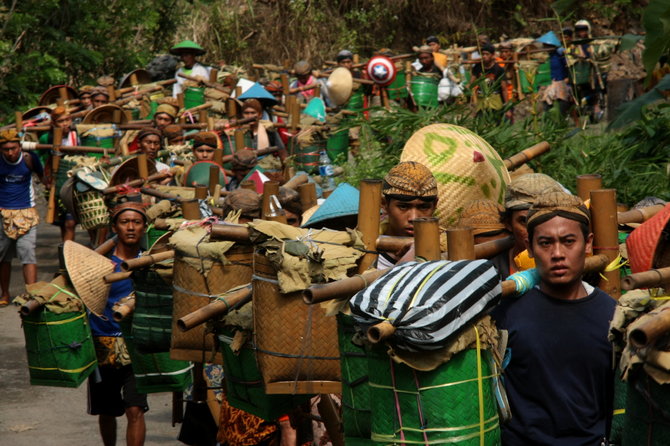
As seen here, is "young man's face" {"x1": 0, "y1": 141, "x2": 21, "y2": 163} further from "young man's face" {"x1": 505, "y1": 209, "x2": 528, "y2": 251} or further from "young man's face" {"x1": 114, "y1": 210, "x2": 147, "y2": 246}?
"young man's face" {"x1": 505, "y1": 209, "x2": 528, "y2": 251}

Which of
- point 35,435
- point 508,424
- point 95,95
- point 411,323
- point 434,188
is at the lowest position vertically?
point 35,435

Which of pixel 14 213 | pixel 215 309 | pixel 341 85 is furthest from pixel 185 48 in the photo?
pixel 215 309

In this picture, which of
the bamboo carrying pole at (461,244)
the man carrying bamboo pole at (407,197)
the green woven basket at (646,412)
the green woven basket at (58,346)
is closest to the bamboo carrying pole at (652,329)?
the green woven basket at (646,412)

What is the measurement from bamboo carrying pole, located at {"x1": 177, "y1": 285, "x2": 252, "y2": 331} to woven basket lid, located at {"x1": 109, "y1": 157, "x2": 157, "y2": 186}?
4.85m

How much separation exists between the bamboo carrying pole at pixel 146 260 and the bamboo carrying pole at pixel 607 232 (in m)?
2.39

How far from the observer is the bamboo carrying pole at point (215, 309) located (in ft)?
15.7

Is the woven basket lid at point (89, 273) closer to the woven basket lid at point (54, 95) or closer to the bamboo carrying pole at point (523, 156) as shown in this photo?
the bamboo carrying pole at point (523, 156)

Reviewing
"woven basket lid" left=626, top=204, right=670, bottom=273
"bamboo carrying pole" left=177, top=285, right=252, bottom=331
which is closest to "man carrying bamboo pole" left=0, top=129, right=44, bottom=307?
"bamboo carrying pole" left=177, top=285, right=252, bottom=331

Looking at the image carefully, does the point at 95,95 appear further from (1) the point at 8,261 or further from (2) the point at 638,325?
(2) the point at 638,325

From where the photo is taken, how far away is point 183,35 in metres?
26.2

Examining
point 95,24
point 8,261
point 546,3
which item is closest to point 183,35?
point 95,24

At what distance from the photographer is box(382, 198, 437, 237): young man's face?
5.05m

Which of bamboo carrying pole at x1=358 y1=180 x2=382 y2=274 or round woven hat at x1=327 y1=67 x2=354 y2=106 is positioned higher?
round woven hat at x1=327 y1=67 x2=354 y2=106

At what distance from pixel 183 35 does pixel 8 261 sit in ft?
49.4
